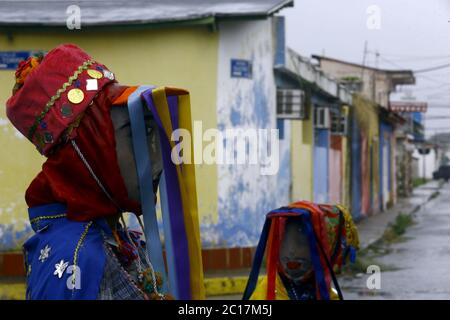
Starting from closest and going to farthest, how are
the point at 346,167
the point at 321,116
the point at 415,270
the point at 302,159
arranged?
the point at 415,270 → the point at 302,159 → the point at 321,116 → the point at 346,167

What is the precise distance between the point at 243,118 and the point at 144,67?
1.22 m

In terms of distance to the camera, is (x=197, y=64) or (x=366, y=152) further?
(x=366, y=152)

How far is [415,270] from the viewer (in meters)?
9.14

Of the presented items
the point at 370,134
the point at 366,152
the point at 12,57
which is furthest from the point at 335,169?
the point at 12,57

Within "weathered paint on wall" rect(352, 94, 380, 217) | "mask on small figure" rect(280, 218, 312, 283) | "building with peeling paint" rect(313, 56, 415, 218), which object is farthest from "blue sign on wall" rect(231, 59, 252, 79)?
"weathered paint on wall" rect(352, 94, 380, 217)

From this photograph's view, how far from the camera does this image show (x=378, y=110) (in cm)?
2022

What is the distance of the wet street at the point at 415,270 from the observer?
23.3 feet

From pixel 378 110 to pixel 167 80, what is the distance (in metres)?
12.6

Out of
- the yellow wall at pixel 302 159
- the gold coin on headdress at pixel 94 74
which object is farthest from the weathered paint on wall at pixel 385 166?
the gold coin on headdress at pixel 94 74

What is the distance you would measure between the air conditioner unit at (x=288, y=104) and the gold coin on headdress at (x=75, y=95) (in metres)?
7.79

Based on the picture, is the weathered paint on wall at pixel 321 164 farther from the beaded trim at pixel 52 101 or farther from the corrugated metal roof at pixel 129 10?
the beaded trim at pixel 52 101

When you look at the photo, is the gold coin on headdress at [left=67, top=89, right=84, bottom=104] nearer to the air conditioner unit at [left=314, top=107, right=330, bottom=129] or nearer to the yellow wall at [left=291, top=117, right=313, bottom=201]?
the yellow wall at [left=291, top=117, right=313, bottom=201]

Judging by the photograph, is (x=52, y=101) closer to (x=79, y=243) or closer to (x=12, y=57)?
(x=79, y=243)
